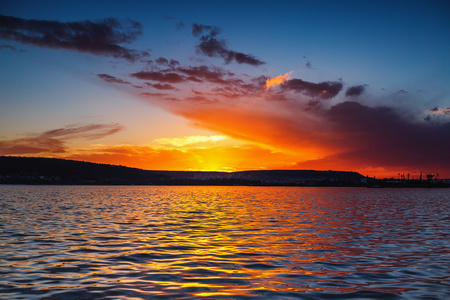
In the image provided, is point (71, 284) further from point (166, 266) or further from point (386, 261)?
point (386, 261)

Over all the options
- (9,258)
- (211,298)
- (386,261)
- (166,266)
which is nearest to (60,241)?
(9,258)

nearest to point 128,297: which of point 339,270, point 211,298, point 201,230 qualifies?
point 211,298

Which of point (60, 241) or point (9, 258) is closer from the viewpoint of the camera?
point (9, 258)

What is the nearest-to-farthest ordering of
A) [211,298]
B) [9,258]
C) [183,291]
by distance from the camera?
1. [211,298]
2. [183,291]
3. [9,258]

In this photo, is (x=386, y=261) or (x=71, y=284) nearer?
(x=71, y=284)

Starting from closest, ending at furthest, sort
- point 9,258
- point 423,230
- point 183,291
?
point 183,291
point 9,258
point 423,230

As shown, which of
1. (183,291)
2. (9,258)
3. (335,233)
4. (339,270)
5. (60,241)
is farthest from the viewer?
(335,233)

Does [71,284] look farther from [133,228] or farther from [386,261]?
[133,228]

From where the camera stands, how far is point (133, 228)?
1255 inches

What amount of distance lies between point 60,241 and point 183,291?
48.1 feet

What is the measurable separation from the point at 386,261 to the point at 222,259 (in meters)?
8.53

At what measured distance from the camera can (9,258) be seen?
1873 centimetres

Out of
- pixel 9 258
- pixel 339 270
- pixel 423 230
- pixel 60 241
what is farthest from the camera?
pixel 423 230

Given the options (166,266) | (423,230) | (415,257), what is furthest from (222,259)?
(423,230)
